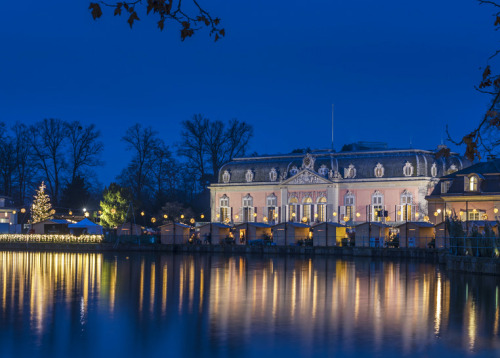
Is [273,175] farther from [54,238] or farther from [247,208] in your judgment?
[54,238]

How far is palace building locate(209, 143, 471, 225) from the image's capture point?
257 feet

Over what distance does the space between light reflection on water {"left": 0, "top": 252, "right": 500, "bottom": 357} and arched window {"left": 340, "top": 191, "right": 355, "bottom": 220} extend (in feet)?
164

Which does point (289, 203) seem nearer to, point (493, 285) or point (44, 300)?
point (493, 285)

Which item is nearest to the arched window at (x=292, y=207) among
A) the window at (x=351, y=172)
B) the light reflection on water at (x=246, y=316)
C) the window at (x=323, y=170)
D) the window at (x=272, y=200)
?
the window at (x=272, y=200)

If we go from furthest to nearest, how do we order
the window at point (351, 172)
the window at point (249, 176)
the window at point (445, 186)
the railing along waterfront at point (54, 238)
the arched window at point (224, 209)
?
the arched window at point (224, 209)
the window at point (249, 176)
the window at point (351, 172)
the railing along waterfront at point (54, 238)
the window at point (445, 186)

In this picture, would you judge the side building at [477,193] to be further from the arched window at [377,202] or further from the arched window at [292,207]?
the arched window at [292,207]

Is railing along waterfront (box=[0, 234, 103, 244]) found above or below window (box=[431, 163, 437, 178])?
below

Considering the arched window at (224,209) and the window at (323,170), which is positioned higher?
the window at (323,170)

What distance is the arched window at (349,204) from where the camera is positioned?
81.8 metres

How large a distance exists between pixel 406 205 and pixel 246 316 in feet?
203

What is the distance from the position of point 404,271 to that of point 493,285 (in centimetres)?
971

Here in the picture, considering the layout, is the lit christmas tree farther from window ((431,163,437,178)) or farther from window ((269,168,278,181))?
window ((431,163,437,178))

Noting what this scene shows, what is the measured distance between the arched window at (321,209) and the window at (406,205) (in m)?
8.97

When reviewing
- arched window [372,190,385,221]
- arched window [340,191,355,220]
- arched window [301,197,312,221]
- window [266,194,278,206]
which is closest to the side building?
arched window [372,190,385,221]
